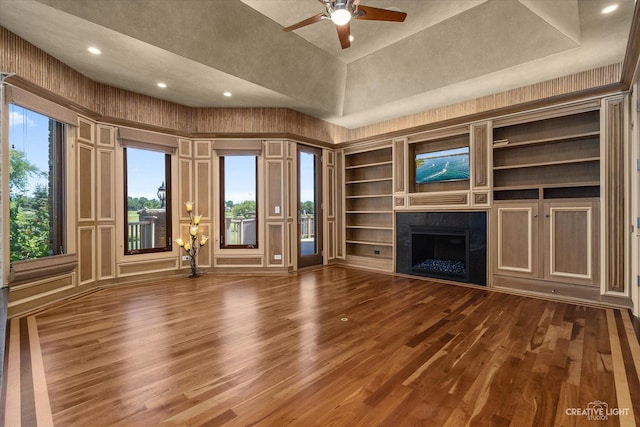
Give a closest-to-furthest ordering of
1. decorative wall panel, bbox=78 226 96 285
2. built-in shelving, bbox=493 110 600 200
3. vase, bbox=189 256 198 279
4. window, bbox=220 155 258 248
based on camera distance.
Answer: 1. built-in shelving, bbox=493 110 600 200
2. decorative wall panel, bbox=78 226 96 285
3. vase, bbox=189 256 198 279
4. window, bbox=220 155 258 248

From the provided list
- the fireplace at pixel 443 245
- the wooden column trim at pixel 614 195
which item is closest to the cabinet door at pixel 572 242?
the wooden column trim at pixel 614 195

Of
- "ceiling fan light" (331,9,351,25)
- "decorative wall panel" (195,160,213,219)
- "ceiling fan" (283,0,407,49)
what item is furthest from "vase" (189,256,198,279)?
"ceiling fan light" (331,9,351,25)

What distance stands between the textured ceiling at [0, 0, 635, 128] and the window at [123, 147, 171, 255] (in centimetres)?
116

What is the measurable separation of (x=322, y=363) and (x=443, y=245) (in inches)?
159

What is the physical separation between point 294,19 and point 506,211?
418cm

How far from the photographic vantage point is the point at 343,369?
7.32ft

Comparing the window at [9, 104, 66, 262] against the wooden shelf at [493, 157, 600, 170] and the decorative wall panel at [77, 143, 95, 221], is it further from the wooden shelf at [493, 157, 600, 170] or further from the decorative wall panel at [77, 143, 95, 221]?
the wooden shelf at [493, 157, 600, 170]

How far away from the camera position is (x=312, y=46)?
493cm

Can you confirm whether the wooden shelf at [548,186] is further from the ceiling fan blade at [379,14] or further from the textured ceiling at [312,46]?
the ceiling fan blade at [379,14]

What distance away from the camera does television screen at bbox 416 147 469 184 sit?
5.08 meters

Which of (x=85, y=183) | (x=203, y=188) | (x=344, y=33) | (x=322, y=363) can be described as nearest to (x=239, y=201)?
(x=203, y=188)

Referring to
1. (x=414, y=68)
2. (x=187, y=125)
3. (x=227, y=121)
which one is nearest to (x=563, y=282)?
(x=414, y=68)

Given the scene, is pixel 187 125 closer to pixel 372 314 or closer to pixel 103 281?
pixel 103 281

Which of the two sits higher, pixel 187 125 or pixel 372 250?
pixel 187 125
